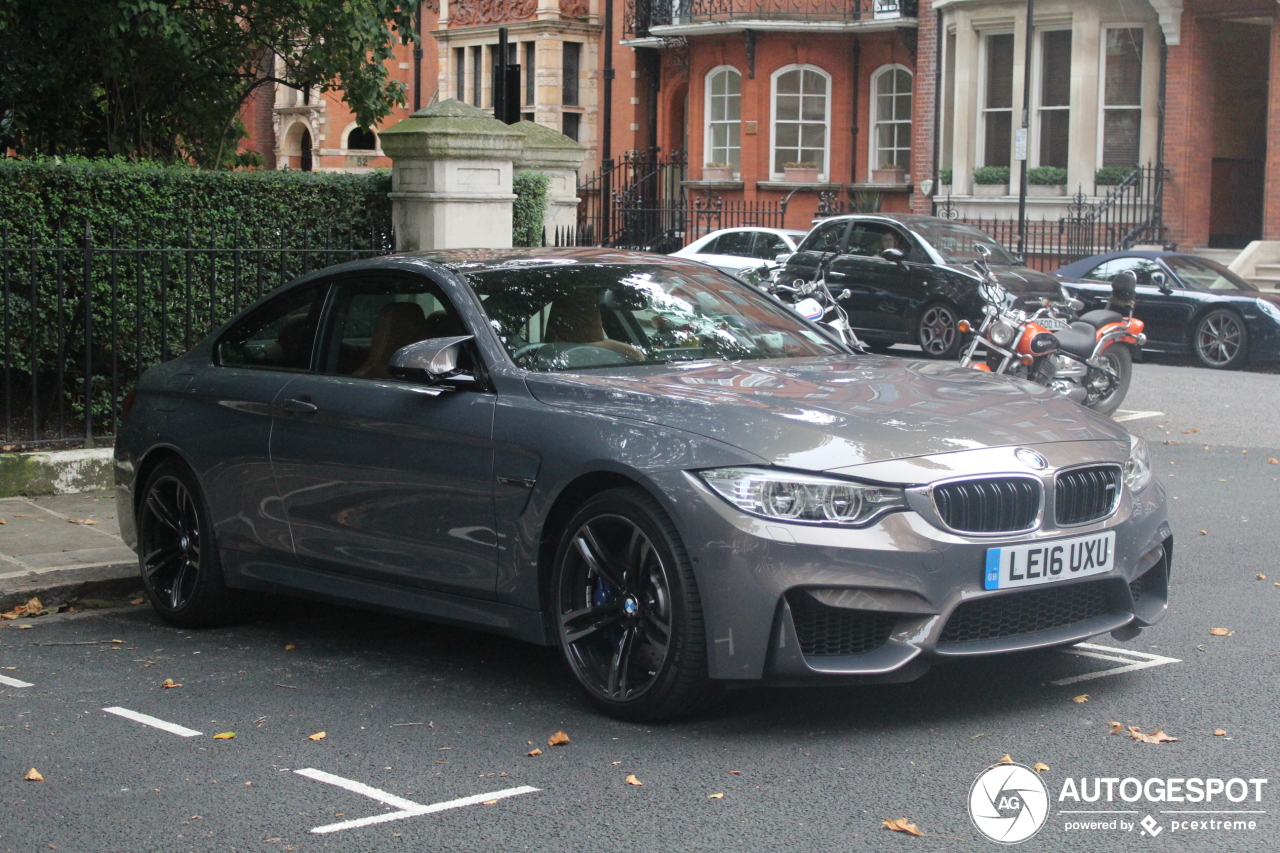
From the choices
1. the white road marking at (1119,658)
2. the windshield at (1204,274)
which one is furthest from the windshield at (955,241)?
the white road marking at (1119,658)

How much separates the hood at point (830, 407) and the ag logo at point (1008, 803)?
0.99 meters

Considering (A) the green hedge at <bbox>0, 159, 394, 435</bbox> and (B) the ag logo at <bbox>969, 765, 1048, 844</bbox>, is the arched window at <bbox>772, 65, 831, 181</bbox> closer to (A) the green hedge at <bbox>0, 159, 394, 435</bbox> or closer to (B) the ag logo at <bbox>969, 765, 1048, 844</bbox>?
(A) the green hedge at <bbox>0, 159, 394, 435</bbox>

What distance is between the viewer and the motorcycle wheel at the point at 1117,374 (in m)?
14.0

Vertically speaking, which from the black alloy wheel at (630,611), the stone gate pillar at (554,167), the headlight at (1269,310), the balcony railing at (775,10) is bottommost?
the black alloy wheel at (630,611)

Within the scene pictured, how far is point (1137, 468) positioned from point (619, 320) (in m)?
1.96

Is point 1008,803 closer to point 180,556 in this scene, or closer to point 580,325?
point 580,325

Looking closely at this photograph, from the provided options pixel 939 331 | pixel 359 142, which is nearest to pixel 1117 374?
pixel 939 331

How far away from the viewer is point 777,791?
15.1 ft

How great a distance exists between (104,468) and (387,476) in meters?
4.71

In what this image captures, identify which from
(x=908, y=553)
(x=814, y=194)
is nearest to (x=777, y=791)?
(x=908, y=553)

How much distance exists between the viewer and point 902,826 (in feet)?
14.1

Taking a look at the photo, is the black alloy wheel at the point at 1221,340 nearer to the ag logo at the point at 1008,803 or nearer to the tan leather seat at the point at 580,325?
the tan leather seat at the point at 580,325

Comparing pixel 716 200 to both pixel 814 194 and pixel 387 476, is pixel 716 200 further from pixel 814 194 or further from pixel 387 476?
pixel 387 476

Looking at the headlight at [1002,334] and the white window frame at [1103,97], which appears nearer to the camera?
the headlight at [1002,334]
